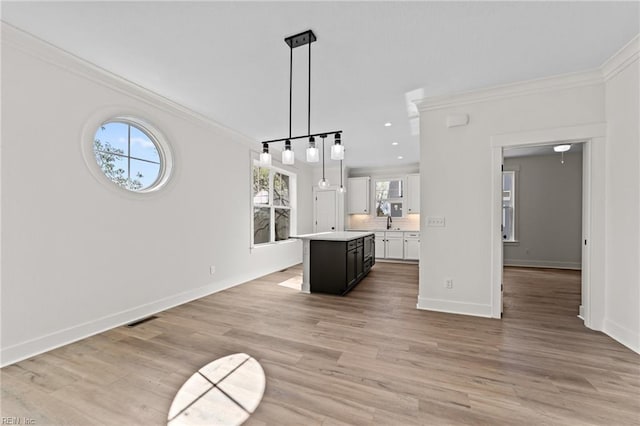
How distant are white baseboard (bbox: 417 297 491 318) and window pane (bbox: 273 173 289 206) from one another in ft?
12.5

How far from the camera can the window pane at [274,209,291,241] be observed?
624cm

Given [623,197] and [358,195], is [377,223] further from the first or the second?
[623,197]

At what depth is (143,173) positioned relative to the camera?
3.38 meters

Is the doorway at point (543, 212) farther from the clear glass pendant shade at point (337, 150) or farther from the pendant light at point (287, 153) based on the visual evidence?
the pendant light at point (287, 153)

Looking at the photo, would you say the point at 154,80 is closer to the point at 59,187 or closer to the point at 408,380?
the point at 59,187

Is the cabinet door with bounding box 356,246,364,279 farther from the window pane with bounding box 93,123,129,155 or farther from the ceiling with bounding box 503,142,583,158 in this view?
the ceiling with bounding box 503,142,583,158

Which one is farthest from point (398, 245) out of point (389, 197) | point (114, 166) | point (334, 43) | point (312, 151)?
point (114, 166)

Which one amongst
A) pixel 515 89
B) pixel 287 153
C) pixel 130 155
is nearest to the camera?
pixel 287 153

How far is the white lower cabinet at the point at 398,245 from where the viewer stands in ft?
22.5

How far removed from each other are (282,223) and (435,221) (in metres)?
3.87

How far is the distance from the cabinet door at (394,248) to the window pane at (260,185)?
3490 millimetres

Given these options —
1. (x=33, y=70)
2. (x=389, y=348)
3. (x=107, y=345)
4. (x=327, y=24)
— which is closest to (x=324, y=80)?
(x=327, y=24)

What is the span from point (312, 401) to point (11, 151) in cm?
307

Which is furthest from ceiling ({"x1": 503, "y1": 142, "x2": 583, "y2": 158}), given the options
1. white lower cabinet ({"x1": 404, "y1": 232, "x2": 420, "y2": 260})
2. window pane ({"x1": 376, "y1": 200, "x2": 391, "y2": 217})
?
window pane ({"x1": 376, "y1": 200, "x2": 391, "y2": 217})
